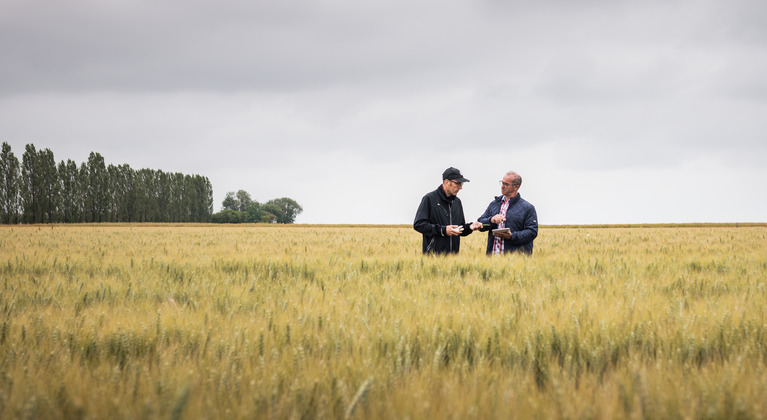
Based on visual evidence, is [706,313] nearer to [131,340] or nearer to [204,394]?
[204,394]

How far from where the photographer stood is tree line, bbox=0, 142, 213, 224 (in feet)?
216

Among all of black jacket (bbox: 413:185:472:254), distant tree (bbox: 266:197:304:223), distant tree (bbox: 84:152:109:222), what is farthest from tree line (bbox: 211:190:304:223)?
black jacket (bbox: 413:185:472:254)

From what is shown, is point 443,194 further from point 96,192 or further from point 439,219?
point 96,192

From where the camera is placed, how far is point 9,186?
65312mm

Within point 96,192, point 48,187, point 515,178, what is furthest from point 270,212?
Answer: point 515,178

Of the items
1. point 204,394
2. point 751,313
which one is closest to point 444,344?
point 204,394

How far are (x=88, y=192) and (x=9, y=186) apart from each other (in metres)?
10.8

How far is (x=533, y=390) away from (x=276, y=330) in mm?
1629

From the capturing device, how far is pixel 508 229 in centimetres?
675

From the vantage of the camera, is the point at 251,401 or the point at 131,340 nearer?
the point at 251,401

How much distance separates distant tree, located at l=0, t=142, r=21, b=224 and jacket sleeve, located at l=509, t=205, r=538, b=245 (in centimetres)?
8270

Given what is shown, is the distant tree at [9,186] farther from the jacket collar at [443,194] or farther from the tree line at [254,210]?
the jacket collar at [443,194]

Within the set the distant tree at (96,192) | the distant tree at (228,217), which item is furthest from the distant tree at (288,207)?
the distant tree at (96,192)

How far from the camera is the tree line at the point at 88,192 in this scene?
65750 mm
